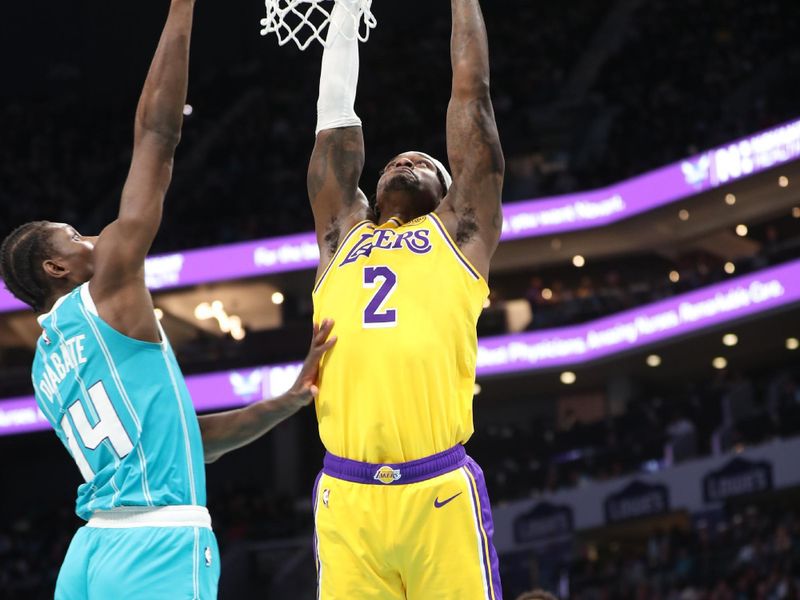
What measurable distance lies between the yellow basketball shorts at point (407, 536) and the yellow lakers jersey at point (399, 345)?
0.09 meters

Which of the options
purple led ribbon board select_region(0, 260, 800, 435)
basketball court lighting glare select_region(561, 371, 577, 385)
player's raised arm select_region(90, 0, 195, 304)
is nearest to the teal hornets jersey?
player's raised arm select_region(90, 0, 195, 304)

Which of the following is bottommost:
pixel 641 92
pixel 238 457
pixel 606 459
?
pixel 606 459

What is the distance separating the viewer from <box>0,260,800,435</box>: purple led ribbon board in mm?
24594

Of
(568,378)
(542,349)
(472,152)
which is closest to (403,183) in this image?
(472,152)

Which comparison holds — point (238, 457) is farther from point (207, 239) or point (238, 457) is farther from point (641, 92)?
point (641, 92)

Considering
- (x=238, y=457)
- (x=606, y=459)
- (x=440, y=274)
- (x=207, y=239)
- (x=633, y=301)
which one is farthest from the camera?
(x=238, y=457)

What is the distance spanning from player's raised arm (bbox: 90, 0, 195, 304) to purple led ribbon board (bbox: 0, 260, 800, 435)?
68.0 ft

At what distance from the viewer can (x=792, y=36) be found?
2827 cm

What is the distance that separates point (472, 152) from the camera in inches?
199

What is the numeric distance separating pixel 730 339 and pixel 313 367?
22384mm

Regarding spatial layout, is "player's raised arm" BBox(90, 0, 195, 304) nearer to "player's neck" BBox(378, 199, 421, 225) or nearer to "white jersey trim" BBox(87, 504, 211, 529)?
"white jersey trim" BBox(87, 504, 211, 529)

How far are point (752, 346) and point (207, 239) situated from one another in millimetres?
12287

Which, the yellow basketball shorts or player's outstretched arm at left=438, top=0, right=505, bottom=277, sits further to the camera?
player's outstretched arm at left=438, top=0, right=505, bottom=277

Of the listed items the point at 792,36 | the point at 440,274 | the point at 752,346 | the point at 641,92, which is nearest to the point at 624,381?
the point at 752,346
